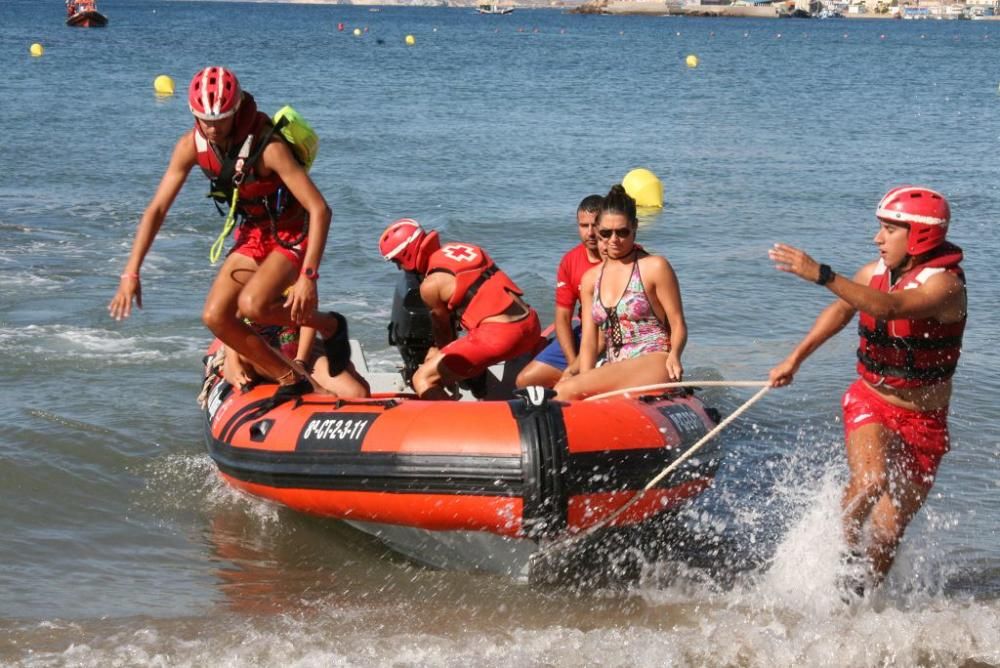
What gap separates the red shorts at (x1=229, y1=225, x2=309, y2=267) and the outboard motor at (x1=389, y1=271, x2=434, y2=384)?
73 cm

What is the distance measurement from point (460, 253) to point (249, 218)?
1008 millimetres

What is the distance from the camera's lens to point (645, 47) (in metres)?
63.9

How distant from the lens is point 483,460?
5.57 metres

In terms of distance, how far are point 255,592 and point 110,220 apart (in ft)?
33.3

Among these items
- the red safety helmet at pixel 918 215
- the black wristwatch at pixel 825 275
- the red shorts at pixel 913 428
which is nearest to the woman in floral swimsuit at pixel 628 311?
the red shorts at pixel 913 428

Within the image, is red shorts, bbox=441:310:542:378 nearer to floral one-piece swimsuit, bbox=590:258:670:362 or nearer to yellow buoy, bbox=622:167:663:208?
floral one-piece swimsuit, bbox=590:258:670:362

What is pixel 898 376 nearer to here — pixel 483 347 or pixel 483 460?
pixel 483 460

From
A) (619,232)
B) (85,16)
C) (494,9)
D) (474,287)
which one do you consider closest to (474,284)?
(474,287)

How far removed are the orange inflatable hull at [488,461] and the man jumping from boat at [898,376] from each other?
80 cm

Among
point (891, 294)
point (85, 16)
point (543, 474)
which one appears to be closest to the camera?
point (891, 294)

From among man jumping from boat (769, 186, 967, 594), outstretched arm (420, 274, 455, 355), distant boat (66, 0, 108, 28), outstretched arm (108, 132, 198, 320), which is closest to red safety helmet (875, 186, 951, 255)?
man jumping from boat (769, 186, 967, 594)

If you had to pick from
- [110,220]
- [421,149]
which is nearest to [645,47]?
[421,149]

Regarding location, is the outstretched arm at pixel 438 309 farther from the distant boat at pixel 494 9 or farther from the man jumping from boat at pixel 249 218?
the distant boat at pixel 494 9

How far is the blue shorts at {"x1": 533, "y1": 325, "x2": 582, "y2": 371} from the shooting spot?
7.14m
